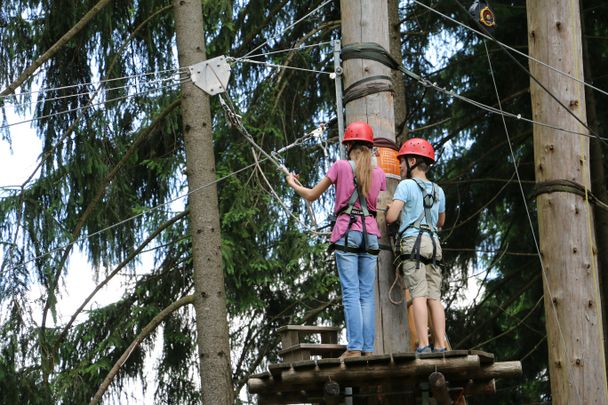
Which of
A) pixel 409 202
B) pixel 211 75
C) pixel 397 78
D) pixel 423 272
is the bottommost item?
pixel 423 272

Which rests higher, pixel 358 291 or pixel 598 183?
pixel 598 183

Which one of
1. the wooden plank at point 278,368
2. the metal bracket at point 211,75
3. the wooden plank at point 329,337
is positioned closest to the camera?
the wooden plank at point 278,368

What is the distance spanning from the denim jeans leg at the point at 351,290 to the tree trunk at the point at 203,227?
3.40 meters

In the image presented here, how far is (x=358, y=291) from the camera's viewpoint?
655cm

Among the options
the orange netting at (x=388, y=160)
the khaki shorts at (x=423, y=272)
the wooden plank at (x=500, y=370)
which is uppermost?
the orange netting at (x=388, y=160)

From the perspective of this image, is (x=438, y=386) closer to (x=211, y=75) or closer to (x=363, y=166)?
(x=363, y=166)

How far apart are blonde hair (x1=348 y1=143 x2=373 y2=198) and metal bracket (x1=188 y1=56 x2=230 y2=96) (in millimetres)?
2260

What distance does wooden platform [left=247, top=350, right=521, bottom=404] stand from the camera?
20.2 feet

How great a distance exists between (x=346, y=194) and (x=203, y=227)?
356 cm

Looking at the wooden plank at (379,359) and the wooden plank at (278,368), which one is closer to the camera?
the wooden plank at (379,359)

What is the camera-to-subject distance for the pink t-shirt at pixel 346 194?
6562 millimetres

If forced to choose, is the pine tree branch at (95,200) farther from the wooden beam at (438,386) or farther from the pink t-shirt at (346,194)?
the wooden beam at (438,386)

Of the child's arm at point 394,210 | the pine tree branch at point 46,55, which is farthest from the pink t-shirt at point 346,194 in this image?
the pine tree branch at point 46,55

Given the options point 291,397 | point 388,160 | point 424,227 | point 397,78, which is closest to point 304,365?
point 291,397
